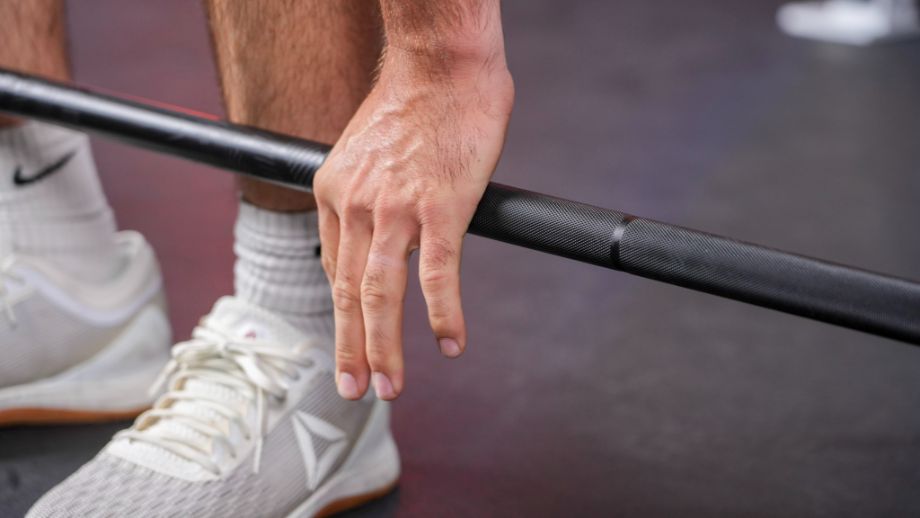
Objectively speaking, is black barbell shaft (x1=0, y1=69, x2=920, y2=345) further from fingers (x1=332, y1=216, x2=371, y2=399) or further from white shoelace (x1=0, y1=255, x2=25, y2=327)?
white shoelace (x1=0, y1=255, x2=25, y2=327)

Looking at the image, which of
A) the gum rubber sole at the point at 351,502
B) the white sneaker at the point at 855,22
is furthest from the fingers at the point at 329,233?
the white sneaker at the point at 855,22

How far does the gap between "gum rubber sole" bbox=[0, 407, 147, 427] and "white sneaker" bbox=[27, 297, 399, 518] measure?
0.14m

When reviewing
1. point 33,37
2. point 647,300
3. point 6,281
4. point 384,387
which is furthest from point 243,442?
point 647,300

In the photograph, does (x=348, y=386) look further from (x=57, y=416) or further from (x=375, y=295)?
(x=57, y=416)

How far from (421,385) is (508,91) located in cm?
42

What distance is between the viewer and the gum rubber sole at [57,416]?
0.80m

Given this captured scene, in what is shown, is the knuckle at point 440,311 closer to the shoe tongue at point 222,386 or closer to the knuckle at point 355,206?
the knuckle at point 355,206

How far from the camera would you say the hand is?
0.56 meters

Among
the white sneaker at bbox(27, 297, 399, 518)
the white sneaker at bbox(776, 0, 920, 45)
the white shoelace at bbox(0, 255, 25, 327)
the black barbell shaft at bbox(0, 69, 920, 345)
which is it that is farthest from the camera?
the white sneaker at bbox(776, 0, 920, 45)

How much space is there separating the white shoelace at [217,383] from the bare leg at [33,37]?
30 cm

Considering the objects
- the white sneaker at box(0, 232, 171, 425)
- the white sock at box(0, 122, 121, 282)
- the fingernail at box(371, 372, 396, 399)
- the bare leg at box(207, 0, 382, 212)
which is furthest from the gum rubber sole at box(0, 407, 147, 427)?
the fingernail at box(371, 372, 396, 399)

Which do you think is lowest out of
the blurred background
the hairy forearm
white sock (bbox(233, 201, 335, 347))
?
the blurred background

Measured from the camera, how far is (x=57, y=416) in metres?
0.81

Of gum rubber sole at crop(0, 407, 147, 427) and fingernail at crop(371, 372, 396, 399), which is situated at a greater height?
fingernail at crop(371, 372, 396, 399)
